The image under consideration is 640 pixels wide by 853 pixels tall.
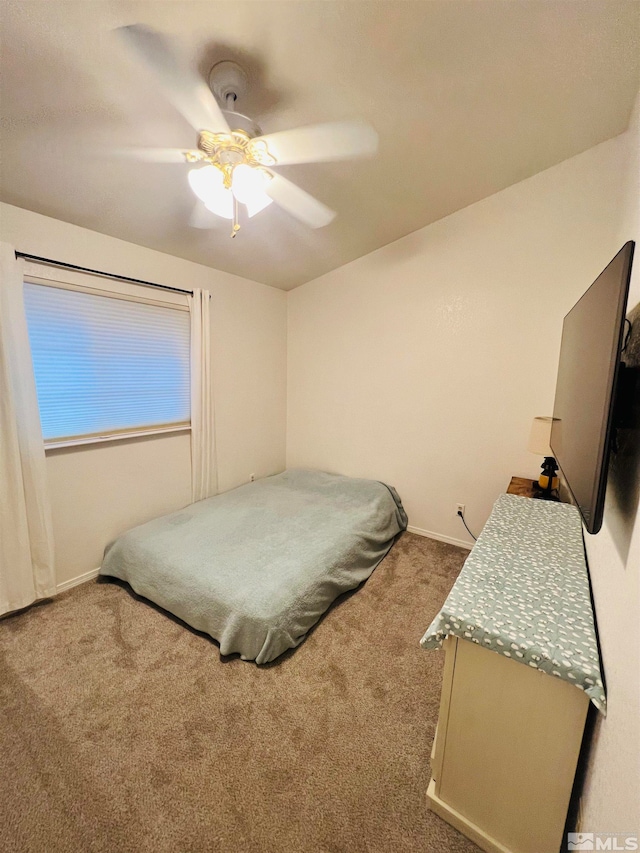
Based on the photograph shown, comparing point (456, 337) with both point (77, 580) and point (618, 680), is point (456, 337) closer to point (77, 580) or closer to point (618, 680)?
point (618, 680)

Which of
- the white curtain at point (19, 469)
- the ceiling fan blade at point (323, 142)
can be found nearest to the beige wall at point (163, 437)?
the white curtain at point (19, 469)

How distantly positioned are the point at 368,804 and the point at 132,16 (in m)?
2.79

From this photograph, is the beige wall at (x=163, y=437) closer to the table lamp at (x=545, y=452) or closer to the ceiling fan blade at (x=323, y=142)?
the ceiling fan blade at (x=323, y=142)

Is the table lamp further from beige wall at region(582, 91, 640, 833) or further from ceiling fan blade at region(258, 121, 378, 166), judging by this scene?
ceiling fan blade at region(258, 121, 378, 166)

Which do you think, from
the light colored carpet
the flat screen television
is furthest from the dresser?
the flat screen television

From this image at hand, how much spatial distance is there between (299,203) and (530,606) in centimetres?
245

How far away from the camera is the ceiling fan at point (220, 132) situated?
47.3 inches

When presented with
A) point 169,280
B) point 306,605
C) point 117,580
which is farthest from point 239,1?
point 117,580

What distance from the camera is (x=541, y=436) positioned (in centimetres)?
211

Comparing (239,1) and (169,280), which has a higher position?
(239,1)

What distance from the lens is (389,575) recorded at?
7.83 ft

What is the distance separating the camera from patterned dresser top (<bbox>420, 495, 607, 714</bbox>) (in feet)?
2.72

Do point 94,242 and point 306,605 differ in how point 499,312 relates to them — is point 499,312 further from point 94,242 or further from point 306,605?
point 94,242

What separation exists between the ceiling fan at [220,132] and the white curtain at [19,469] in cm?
110
